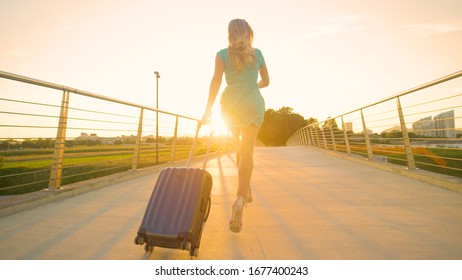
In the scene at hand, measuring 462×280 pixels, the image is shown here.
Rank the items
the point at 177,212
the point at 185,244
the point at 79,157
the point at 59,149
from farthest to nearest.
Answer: the point at 79,157, the point at 59,149, the point at 177,212, the point at 185,244

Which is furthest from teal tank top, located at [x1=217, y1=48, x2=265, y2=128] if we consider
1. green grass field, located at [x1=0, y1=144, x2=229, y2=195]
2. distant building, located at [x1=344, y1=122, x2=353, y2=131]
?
distant building, located at [x1=344, y1=122, x2=353, y2=131]

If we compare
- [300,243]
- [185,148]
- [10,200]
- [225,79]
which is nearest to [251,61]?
[225,79]

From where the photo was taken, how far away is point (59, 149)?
3480mm

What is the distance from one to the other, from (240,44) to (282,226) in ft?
4.87

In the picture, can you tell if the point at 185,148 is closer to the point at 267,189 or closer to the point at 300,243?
the point at 267,189

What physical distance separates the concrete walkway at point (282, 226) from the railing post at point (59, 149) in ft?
0.91

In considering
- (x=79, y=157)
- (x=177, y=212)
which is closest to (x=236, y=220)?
(x=177, y=212)

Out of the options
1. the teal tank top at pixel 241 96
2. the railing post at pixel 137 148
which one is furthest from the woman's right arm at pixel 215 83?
the railing post at pixel 137 148

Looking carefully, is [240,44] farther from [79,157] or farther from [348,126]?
[348,126]

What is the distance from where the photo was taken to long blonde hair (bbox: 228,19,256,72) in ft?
7.93

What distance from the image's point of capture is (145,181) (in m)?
4.74

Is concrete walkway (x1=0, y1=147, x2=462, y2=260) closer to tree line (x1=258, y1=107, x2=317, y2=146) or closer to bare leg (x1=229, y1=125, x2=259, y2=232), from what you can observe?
bare leg (x1=229, y1=125, x2=259, y2=232)
